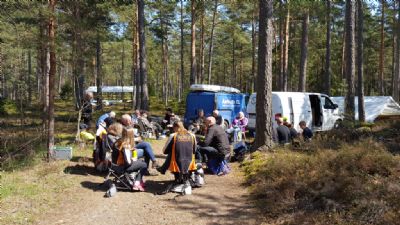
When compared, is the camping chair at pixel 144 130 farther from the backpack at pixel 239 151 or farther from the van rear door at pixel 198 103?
the backpack at pixel 239 151

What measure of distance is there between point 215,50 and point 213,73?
1250 cm

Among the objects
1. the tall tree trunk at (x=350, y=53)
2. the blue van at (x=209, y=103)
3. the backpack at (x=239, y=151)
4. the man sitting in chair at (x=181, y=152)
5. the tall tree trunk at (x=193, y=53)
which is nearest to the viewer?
the man sitting in chair at (x=181, y=152)

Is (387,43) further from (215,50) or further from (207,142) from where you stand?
(207,142)

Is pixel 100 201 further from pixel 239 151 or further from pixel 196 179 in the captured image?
pixel 239 151

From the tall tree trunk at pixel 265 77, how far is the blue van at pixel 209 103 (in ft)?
18.6

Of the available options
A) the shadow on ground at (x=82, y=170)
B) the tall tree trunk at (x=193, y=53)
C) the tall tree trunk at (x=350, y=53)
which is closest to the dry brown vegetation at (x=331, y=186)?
the shadow on ground at (x=82, y=170)

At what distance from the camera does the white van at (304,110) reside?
47.4 ft

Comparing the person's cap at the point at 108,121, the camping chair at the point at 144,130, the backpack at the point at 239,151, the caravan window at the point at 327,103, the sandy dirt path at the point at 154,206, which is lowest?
the sandy dirt path at the point at 154,206

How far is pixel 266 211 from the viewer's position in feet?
18.8

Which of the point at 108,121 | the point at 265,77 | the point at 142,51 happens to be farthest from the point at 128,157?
the point at 142,51

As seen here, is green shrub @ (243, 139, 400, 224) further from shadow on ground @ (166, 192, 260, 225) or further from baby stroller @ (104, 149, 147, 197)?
baby stroller @ (104, 149, 147, 197)

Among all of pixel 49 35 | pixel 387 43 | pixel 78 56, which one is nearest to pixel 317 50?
pixel 387 43

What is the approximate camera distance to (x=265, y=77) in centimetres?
990

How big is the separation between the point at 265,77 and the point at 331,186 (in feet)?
Answer: 15.7
